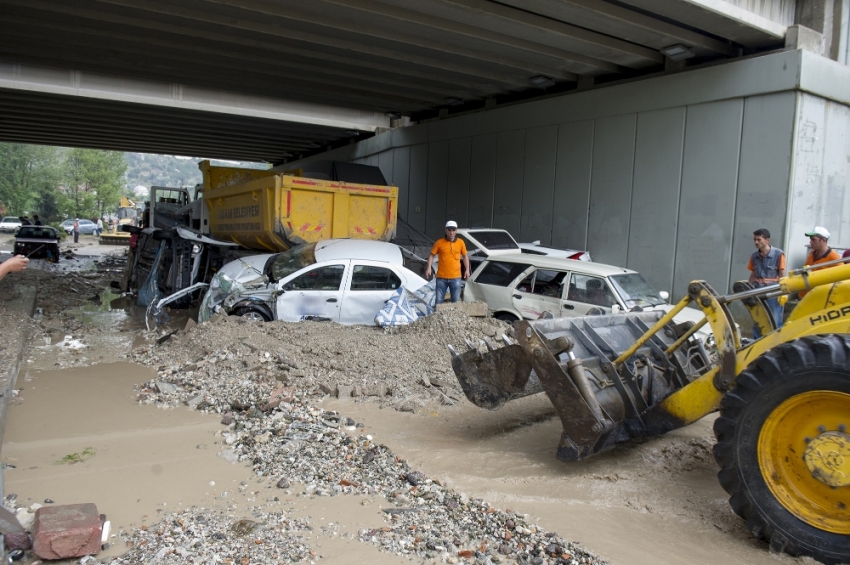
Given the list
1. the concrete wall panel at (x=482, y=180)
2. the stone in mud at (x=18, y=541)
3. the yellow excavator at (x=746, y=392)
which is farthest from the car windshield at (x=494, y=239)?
the stone in mud at (x=18, y=541)

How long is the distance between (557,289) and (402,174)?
44.9ft

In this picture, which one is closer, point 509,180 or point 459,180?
point 509,180

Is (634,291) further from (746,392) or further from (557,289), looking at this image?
(746,392)

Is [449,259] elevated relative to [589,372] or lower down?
elevated

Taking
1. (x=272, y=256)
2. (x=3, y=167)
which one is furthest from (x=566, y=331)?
(x=3, y=167)

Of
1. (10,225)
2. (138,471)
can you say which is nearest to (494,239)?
(138,471)

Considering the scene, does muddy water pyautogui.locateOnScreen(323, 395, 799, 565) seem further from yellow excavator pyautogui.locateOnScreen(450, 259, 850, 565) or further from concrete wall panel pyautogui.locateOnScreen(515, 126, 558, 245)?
concrete wall panel pyautogui.locateOnScreen(515, 126, 558, 245)

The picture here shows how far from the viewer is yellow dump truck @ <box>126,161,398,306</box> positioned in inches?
445

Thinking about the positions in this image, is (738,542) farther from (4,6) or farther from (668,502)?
(4,6)

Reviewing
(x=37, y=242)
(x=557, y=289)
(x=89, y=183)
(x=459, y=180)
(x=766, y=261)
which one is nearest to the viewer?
(x=766, y=261)

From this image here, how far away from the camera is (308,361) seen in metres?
7.71

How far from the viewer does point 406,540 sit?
3.81 metres

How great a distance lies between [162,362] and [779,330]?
22.9 feet

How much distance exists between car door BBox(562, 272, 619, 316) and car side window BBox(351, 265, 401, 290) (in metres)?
2.69
